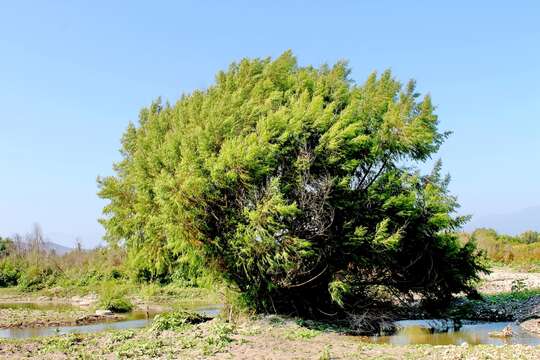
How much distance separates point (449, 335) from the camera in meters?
19.3

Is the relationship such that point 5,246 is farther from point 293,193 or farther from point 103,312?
point 293,193

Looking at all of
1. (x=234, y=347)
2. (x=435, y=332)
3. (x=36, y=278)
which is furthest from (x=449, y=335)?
(x=36, y=278)

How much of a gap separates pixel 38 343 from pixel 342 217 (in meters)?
10.8

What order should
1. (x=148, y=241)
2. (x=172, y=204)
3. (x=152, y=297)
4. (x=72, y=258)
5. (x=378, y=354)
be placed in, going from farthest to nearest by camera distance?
(x=72, y=258) < (x=152, y=297) < (x=148, y=241) < (x=172, y=204) < (x=378, y=354)

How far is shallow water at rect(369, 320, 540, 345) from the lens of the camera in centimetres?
1727

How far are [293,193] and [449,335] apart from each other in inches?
294

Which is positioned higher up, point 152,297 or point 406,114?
point 406,114

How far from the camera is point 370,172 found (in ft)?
68.9

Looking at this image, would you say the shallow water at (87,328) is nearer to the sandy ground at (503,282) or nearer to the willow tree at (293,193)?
the willow tree at (293,193)

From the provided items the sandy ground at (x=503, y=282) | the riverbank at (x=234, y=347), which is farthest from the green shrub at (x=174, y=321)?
the sandy ground at (x=503, y=282)

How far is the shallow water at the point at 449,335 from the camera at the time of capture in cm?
1727

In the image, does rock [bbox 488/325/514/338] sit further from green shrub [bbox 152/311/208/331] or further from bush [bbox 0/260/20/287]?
bush [bbox 0/260/20/287]

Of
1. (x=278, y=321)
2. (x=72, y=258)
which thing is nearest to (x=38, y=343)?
(x=278, y=321)

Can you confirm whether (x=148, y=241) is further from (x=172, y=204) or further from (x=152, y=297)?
(x=152, y=297)
